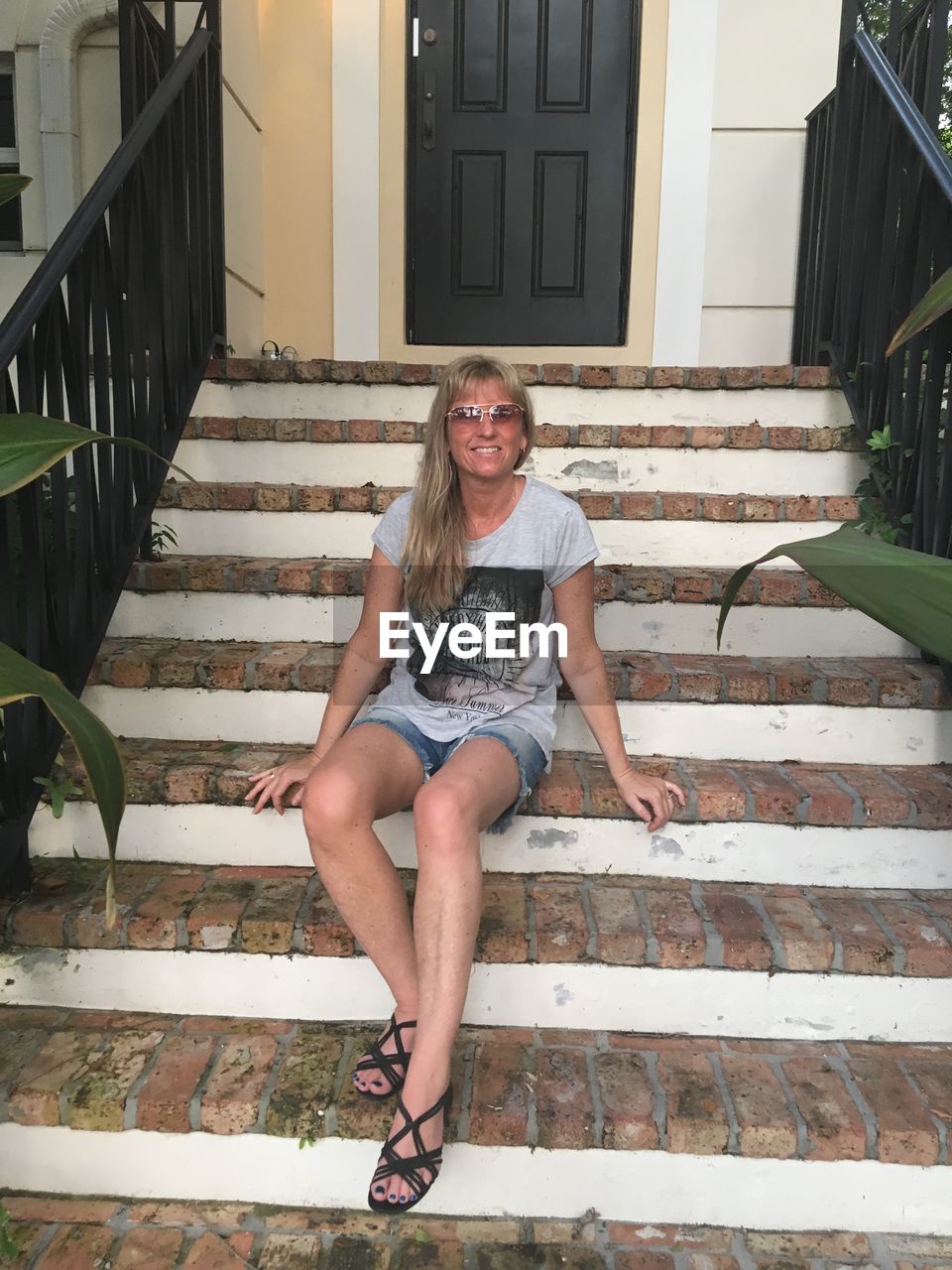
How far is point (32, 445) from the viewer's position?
673mm

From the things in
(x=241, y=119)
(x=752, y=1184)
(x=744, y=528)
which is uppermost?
(x=241, y=119)

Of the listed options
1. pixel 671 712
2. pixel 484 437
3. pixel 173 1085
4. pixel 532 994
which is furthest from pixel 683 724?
pixel 173 1085

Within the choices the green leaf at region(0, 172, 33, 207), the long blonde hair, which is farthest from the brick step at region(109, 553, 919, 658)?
the green leaf at region(0, 172, 33, 207)

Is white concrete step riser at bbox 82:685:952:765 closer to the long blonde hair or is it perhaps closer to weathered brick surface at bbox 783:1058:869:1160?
the long blonde hair

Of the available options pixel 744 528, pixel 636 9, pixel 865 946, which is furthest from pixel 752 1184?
pixel 636 9

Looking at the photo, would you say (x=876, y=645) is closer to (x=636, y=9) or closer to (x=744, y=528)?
(x=744, y=528)

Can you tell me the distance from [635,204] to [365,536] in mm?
2233

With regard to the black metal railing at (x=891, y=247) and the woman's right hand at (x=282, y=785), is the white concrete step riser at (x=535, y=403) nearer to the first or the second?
the black metal railing at (x=891, y=247)

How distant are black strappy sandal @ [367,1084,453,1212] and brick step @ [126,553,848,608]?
3.79 feet

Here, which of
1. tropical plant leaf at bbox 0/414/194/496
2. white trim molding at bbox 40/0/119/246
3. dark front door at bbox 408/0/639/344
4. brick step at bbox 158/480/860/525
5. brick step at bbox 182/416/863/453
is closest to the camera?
tropical plant leaf at bbox 0/414/194/496

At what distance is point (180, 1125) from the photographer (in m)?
1.25

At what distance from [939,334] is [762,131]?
2168 mm

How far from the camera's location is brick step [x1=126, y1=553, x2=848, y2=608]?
1.97 meters

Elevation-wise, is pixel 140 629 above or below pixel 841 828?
above
